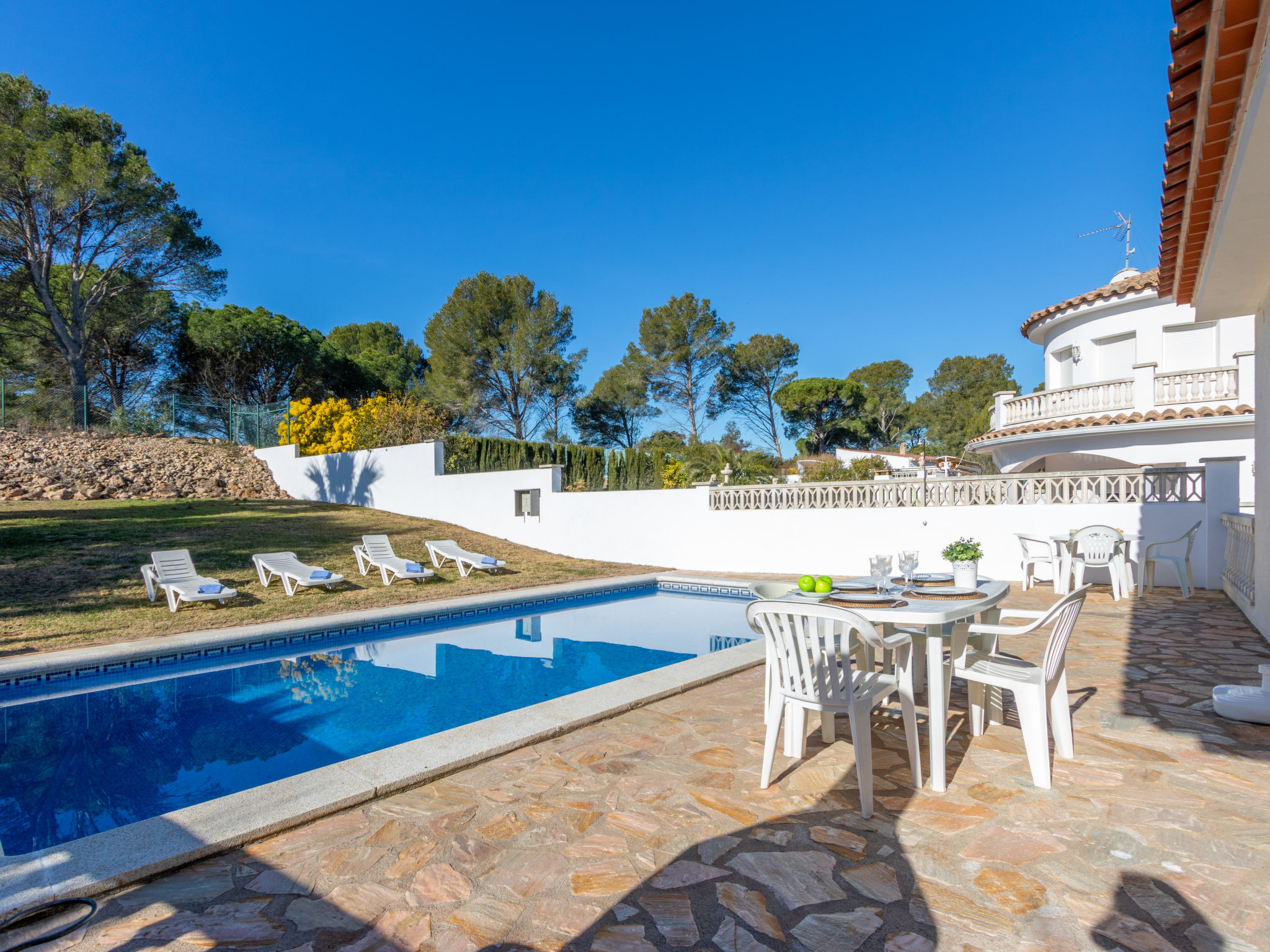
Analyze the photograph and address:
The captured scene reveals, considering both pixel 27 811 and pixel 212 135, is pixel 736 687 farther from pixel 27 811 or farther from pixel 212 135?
pixel 212 135

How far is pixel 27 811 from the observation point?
4.00 meters

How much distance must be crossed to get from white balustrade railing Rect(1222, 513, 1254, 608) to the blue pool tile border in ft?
21.8

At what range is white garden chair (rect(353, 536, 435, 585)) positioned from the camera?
11.9 m

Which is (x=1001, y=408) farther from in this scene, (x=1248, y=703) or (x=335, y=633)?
(x=335, y=633)

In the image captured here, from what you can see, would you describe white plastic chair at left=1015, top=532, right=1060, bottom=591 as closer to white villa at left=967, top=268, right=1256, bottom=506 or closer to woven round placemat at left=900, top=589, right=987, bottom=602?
white villa at left=967, top=268, right=1256, bottom=506

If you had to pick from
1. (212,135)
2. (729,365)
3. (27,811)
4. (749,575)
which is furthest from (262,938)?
(729,365)

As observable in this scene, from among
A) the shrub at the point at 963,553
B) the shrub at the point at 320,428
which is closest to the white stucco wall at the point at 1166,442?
the shrub at the point at 963,553

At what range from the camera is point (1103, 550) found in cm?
949

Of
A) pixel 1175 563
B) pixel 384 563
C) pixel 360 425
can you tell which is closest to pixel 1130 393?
pixel 1175 563

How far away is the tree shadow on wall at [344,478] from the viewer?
755 inches

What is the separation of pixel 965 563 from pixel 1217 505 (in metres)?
8.90

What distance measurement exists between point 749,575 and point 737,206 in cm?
1658

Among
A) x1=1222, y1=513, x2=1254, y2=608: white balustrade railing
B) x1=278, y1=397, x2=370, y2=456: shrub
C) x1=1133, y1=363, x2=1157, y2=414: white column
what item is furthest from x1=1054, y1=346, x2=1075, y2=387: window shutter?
x1=278, y1=397, x2=370, y2=456: shrub

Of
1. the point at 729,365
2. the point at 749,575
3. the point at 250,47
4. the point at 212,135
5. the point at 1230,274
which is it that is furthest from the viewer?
the point at 729,365
